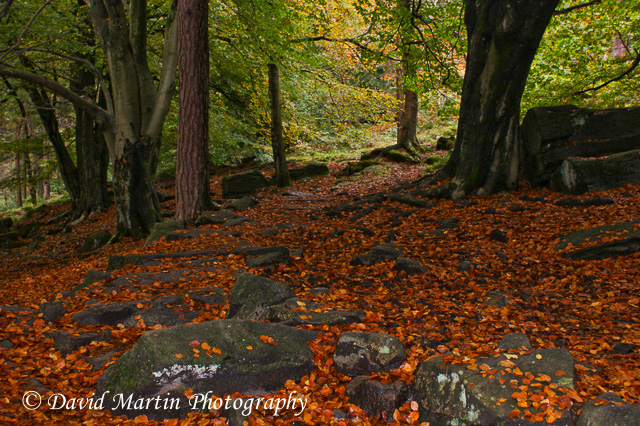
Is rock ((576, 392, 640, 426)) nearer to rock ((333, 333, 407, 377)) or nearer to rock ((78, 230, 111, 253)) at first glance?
rock ((333, 333, 407, 377))

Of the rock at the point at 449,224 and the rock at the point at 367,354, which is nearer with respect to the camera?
the rock at the point at 367,354

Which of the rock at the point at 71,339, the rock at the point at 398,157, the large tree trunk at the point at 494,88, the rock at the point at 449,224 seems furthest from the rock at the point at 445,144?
the rock at the point at 71,339

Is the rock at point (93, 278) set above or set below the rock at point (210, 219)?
below

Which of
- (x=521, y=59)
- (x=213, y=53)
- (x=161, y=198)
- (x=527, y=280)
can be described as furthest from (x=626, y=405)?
(x=161, y=198)

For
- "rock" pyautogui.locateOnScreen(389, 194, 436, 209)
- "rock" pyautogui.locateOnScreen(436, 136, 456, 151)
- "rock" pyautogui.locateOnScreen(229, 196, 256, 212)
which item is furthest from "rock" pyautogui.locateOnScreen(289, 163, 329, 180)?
"rock" pyautogui.locateOnScreen(389, 194, 436, 209)

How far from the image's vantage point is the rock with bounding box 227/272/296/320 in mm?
4273

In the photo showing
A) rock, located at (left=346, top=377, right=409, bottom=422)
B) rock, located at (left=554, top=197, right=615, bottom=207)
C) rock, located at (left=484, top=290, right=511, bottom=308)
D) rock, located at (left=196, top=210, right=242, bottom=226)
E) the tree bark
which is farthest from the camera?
rock, located at (left=196, top=210, right=242, bottom=226)

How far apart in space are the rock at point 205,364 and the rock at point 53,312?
5.34 ft

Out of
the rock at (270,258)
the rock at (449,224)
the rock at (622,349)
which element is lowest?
the rock at (622,349)

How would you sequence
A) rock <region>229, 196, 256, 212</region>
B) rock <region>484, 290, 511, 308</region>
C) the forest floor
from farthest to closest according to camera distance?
rock <region>229, 196, 256, 212</region>
rock <region>484, 290, 511, 308</region>
the forest floor

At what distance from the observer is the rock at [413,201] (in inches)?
353

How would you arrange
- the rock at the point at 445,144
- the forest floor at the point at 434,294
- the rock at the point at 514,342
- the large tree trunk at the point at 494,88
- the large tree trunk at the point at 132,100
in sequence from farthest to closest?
the rock at the point at 445,144, the large tree trunk at the point at 132,100, the large tree trunk at the point at 494,88, the rock at the point at 514,342, the forest floor at the point at 434,294

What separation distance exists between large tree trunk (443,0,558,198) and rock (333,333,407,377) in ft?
20.7

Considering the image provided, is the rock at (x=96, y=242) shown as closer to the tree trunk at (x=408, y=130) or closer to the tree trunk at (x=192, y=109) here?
the tree trunk at (x=192, y=109)
